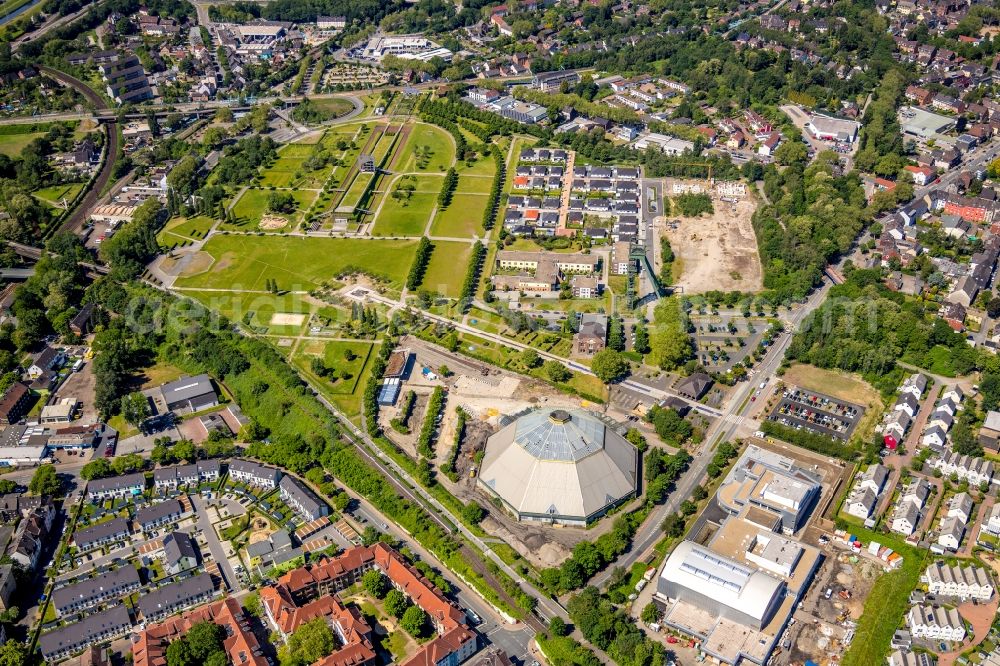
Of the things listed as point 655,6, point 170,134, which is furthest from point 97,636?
point 655,6

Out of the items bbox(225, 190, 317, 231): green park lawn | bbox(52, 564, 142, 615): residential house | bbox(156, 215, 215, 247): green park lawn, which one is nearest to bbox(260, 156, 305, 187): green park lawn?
bbox(225, 190, 317, 231): green park lawn

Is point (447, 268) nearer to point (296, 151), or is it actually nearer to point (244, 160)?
point (296, 151)

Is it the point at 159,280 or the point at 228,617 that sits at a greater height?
the point at 228,617

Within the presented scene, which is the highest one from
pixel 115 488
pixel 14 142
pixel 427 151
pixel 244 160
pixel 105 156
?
pixel 115 488

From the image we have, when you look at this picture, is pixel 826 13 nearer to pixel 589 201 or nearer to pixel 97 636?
pixel 589 201

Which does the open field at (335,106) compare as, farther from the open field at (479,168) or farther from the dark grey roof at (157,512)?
the dark grey roof at (157,512)

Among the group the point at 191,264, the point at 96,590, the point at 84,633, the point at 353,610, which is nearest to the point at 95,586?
the point at 96,590
